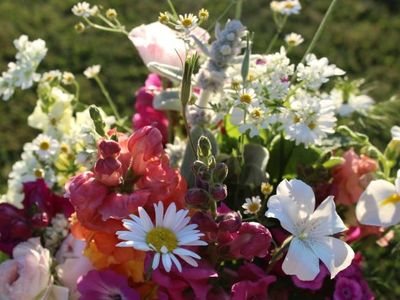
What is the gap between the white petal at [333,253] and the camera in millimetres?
642

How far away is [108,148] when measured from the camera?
62 cm

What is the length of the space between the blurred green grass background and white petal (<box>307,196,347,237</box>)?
1400 mm

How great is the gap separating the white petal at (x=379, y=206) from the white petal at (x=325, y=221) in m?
0.11

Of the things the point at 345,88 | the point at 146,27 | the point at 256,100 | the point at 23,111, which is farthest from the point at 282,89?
the point at 23,111

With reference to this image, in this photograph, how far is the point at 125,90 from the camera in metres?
2.13

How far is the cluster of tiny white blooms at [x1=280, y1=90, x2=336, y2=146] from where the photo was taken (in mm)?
761

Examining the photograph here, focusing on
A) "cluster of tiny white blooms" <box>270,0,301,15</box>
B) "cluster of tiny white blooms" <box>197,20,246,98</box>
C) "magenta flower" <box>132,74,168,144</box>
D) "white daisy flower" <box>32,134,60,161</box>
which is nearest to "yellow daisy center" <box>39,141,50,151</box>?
"white daisy flower" <box>32,134,60,161</box>

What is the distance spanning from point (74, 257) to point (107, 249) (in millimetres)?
100

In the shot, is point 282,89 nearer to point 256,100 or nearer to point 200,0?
point 256,100

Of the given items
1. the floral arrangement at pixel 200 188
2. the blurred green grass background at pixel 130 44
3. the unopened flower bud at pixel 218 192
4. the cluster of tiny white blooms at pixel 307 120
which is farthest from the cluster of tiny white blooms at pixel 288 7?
the blurred green grass background at pixel 130 44

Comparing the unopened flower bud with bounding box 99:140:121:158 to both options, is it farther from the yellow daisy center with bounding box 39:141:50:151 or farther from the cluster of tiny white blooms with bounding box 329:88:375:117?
the cluster of tiny white blooms with bounding box 329:88:375:117

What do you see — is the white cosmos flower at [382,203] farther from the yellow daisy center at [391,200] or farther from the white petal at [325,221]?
the white petal at [325,221]

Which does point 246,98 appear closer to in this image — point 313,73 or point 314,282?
point 313,73

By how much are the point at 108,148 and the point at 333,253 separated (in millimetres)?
215
